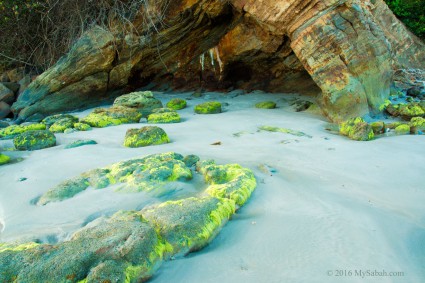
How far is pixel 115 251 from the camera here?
162 centimetres

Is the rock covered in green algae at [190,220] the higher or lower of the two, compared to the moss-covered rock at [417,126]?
higher

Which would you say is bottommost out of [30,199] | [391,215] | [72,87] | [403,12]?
[391,215]

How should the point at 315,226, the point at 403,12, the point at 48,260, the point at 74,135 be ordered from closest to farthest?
the point at 48,260 → the point at 315,226 → the point at 74,135 → the point at 403,12

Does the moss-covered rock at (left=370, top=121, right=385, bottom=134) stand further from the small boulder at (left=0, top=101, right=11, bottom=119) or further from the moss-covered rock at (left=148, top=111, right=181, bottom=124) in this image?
the small boulder at (left=0, top=101, right=11, bottom=119)

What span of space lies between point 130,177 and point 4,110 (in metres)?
6.14

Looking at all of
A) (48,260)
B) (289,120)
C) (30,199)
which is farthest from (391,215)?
(289,120)

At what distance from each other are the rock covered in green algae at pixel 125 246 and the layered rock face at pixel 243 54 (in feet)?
13.3

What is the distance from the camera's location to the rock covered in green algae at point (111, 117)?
5430 millimetres

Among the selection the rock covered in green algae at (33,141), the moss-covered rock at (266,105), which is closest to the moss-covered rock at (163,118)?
the rock covered in green algae at (33,141)

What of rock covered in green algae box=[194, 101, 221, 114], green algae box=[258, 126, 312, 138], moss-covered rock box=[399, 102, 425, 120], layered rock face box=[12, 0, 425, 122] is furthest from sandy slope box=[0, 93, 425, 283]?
rock covered in green algae box=[194, 101, 221, 114]

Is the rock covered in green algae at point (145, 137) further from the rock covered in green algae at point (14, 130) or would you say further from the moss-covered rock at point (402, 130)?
the moss-covered rock at point (402, 130)

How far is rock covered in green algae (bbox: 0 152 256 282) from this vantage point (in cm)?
152

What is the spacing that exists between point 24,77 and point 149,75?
3.13 meters

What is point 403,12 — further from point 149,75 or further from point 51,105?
point 51,105
